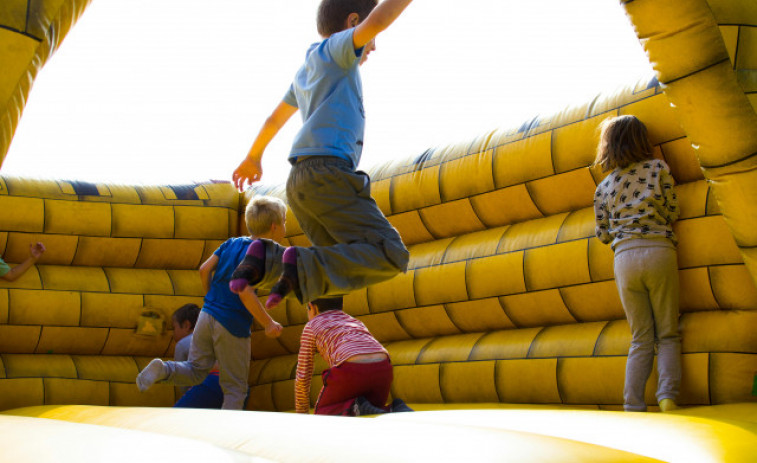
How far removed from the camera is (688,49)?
1.35 m

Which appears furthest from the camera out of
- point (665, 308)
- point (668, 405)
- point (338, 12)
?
point (665, 308)

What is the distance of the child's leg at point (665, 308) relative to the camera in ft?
6.02

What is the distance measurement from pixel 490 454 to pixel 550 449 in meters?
0.08

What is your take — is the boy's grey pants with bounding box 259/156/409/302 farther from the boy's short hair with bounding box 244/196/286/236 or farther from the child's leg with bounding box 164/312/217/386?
the child's leg with bounding box 164/312/217/386

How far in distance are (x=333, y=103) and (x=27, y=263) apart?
1944mm

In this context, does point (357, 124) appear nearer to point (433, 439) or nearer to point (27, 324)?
point (433, 439)

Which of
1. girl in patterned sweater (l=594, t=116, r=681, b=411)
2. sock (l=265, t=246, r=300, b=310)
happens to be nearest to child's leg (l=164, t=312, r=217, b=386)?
sock (l=265, t=246, r=300, b=310)

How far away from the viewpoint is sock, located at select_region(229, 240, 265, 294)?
1383 millimetres

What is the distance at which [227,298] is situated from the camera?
95.3 inches

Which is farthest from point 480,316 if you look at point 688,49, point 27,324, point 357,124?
point 27,324

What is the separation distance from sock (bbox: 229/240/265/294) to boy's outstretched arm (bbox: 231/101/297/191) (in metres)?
0.45

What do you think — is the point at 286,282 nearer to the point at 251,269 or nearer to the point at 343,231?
the point at 251,269

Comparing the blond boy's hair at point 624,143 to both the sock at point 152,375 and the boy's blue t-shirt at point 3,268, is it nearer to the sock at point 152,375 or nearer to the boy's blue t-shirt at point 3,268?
the sock at point 152,375

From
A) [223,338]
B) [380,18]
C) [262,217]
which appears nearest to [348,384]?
[262,217]
